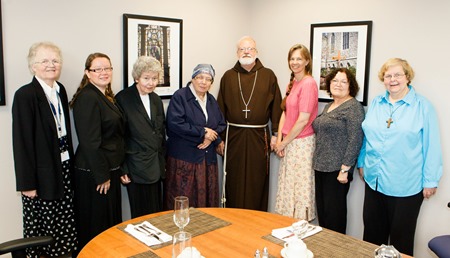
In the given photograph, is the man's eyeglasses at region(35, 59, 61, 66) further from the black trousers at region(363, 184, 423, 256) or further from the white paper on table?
the black trousers at region(363, 184, 423, 256)

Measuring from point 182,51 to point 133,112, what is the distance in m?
0.92

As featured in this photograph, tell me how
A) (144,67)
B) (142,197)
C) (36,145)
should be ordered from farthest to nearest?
1. (142,197)
2. (144,67)
3. (36,145)

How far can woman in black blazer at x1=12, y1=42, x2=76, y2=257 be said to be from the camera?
2465mm

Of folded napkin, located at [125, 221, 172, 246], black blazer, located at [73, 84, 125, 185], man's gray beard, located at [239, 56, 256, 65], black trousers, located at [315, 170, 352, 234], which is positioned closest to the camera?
folded napkin, located at [125, 221, 172, 246]

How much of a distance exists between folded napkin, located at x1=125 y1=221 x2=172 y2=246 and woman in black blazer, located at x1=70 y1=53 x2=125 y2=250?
0.84 metres

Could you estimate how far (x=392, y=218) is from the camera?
2.88 meters

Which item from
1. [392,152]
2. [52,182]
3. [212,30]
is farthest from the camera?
[212,30]

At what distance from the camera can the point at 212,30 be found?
13.0ft

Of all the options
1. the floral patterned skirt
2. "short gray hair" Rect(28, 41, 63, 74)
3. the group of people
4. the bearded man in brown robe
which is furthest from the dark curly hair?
"short gray hair" Rect(28, 41, 63, 74)

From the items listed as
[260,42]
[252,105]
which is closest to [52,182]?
[252,105]

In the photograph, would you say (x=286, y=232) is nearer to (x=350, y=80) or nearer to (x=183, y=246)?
(x=183, y=246)

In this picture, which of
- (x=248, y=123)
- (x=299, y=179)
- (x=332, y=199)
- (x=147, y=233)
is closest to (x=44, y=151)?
(x=147, y=233)

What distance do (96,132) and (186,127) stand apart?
81cm

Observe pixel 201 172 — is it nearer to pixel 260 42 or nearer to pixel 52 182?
pixel 52 182
